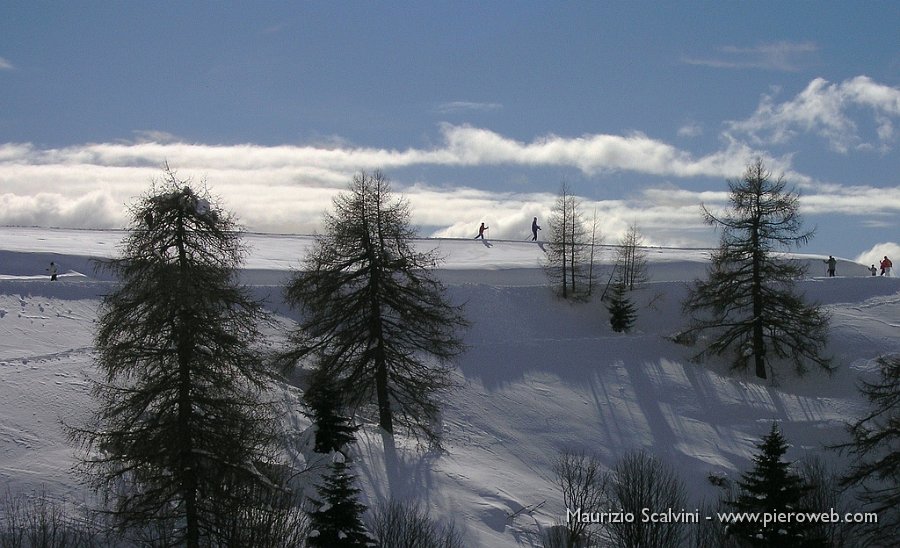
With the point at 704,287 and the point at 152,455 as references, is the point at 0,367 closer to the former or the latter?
the point at 152,455

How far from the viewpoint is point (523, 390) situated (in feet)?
105

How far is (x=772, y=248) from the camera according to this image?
1387 inches

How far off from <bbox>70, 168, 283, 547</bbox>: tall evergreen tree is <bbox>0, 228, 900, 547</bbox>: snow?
10.4ft

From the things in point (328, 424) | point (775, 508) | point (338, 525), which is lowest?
point (775, 508)

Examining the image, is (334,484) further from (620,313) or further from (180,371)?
(620,313)

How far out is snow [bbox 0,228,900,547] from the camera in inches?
847

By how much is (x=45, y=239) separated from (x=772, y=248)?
42.6 m

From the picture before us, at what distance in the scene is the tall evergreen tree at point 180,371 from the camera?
15.6 m

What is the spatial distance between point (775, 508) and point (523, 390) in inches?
544

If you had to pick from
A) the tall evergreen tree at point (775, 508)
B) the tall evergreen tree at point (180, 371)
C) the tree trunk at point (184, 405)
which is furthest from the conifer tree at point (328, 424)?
the tall evergreen tree at point (775, 508)

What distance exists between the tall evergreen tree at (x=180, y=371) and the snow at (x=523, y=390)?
125 inches

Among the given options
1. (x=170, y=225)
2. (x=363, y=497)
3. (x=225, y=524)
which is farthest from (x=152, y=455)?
(x=363, y=497)

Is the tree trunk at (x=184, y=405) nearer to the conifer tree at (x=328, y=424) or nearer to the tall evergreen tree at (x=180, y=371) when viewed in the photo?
the tall evergreen tree at (x=180, y=371)

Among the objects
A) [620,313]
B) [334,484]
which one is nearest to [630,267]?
[620,313]
